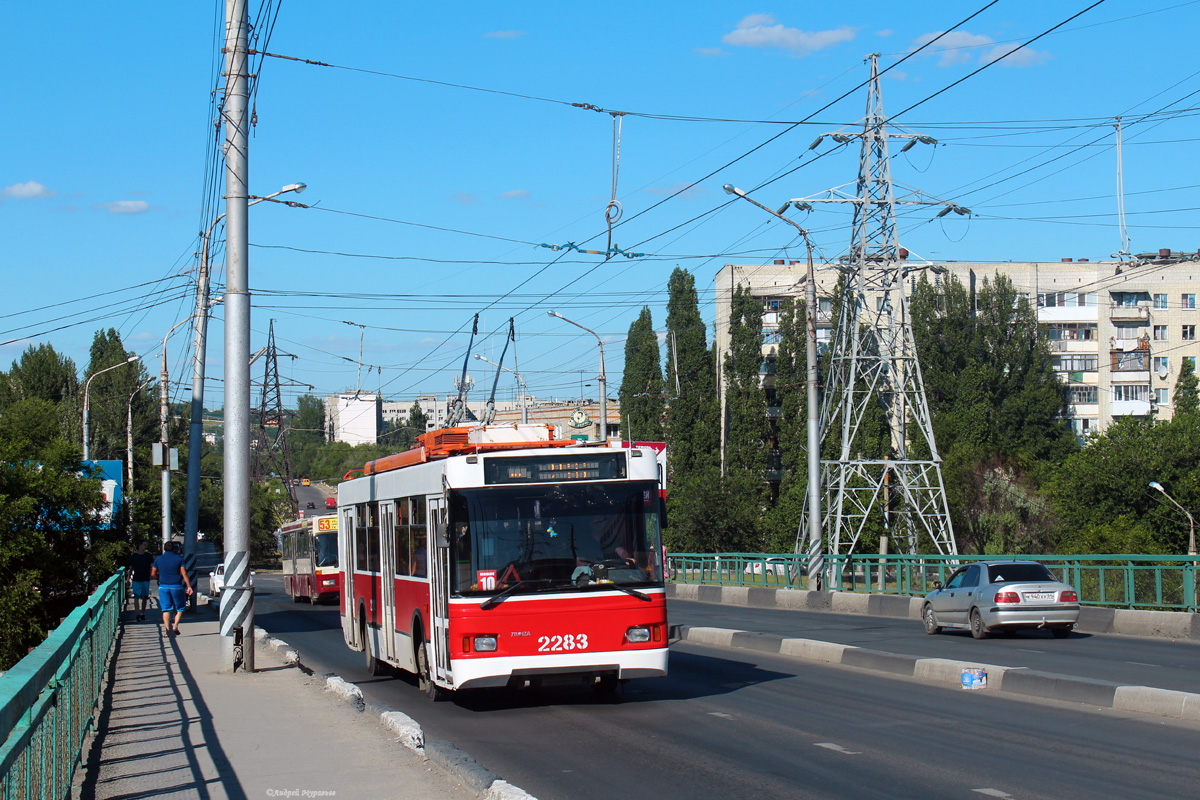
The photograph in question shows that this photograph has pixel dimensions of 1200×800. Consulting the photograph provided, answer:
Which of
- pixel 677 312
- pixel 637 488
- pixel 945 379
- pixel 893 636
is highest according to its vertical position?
pixel 677 312

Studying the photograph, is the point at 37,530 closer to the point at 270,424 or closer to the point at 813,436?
the point at 813,436

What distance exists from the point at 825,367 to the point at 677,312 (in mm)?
10043

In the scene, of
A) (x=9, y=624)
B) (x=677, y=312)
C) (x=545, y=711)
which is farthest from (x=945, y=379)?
(x=545, y=711)

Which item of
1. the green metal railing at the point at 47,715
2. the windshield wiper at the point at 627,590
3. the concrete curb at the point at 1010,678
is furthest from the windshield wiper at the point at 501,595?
the concrete curb at the point at 1010,678

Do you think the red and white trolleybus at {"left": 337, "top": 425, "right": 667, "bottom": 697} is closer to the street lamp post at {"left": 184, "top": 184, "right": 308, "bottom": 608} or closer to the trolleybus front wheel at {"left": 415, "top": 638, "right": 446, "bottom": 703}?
the trolleybus front wheel at {"left": 415, "top": 638, "right": 446, "bottom": 703}

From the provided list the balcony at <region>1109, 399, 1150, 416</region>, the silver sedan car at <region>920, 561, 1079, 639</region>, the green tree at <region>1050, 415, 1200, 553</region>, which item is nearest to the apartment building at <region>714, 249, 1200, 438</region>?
the balcony at <region>1109, 399, 1150, 416</region>

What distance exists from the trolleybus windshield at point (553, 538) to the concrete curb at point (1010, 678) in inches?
168

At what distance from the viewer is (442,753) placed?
8.34 metres

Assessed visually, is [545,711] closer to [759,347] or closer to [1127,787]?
[1127,787]

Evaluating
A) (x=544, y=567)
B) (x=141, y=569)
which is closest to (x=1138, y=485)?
(x=141, y=569)

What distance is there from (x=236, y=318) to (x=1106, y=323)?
260 ft

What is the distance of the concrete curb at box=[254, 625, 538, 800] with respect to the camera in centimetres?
696

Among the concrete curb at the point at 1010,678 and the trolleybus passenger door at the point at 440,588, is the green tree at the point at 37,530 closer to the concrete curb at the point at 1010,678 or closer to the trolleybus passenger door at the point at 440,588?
the concrete curb at the point at 1010,678

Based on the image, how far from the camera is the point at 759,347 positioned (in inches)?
2874
